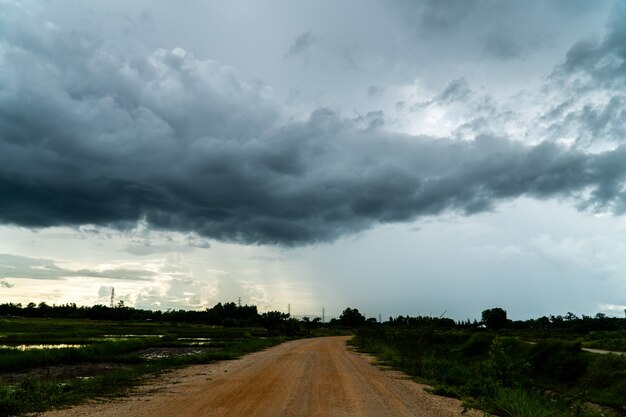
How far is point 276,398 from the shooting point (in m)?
14.8

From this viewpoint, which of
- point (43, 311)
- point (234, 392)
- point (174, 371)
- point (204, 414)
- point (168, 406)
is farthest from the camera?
point (43, 311)

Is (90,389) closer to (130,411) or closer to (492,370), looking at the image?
(130,411)

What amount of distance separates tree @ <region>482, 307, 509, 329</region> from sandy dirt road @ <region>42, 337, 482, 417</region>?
392 feet

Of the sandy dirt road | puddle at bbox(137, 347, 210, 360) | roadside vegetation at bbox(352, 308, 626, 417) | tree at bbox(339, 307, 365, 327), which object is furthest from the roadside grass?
tree at bbox(339, 307, 365, 327)

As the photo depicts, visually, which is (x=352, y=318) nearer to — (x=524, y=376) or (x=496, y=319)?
(x=496, y=319)

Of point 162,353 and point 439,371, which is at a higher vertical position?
point 439,371

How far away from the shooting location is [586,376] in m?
32.8

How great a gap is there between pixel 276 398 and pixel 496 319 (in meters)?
129

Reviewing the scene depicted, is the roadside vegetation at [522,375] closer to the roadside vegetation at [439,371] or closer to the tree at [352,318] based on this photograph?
the roadside vegetation at [439,371]

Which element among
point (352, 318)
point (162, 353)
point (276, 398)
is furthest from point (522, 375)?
point (352, 318)

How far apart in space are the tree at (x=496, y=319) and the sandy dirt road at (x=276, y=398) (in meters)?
120

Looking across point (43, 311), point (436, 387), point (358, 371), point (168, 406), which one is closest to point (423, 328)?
point (358, 371)

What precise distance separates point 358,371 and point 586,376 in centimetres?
2055

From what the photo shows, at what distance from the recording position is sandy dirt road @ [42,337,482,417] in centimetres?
1270
